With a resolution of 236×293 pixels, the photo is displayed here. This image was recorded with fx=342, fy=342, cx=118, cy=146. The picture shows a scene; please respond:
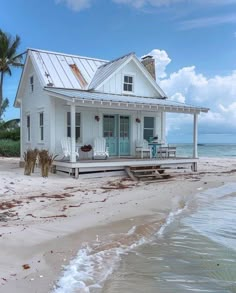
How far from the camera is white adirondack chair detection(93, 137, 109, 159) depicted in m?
15.1

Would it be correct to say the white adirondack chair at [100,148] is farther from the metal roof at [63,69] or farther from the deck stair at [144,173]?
the metal roof at [63,69]

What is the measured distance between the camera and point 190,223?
297 inches

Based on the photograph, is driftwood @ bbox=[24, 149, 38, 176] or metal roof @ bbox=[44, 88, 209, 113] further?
metal roof @ bbox=[44, 88, 209, 113]

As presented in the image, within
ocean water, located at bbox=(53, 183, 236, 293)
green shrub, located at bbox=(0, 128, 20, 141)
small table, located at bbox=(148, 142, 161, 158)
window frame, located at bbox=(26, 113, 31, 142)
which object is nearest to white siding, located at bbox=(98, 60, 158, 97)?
small table, located at bbox=(148, 142, 161, 158)

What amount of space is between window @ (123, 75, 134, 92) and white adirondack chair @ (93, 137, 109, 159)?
10.7ft

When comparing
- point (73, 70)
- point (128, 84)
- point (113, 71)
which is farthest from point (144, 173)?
point (73, 70)

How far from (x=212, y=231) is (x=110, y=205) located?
9.35 feet

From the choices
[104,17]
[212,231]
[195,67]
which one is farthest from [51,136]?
[195,67]

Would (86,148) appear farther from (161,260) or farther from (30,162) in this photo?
(161,260)

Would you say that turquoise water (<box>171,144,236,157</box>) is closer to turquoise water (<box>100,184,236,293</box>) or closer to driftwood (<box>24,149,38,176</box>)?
driftwood (<box>24,149,38,176</box>)

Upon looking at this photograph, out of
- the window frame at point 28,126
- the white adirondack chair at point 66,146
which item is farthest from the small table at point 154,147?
the window frame at point 28,126

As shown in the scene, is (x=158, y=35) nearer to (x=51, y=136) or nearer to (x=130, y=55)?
(x=130, y=55)

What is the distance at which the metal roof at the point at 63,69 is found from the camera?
1568 centimetres

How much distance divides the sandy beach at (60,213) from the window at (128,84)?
534cm
